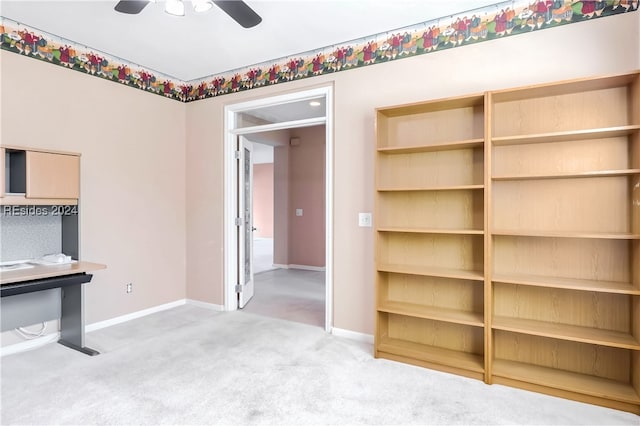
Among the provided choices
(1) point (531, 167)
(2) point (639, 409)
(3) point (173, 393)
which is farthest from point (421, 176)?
(3) point (173, 393)

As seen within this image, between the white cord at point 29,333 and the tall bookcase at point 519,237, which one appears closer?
the tall bookcase at point 519,237

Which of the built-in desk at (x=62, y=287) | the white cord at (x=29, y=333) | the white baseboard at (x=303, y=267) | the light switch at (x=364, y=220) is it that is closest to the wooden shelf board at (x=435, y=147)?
the light switch at (x=364, y=220)

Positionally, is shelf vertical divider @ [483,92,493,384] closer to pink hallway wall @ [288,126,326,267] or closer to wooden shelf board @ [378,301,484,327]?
wooden shelf board @ [378,301,484,327]

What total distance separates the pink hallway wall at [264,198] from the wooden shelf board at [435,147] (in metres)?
9.39

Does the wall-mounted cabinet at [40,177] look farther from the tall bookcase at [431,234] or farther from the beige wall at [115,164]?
the tall bookcase at [431,234]

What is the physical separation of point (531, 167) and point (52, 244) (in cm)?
404

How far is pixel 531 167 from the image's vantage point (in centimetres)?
261

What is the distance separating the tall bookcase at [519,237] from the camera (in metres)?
2.32

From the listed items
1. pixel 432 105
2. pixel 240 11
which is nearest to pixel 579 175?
pixel 432 105

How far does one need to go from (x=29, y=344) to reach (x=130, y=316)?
92 cm

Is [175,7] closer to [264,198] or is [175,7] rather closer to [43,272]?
[43,272]

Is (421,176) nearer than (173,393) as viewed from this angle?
No

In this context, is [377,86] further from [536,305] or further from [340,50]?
[536,305]

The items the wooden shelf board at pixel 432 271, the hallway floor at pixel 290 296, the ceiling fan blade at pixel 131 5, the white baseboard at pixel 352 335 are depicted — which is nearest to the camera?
the ceiling fan blade at pixel 131 5
